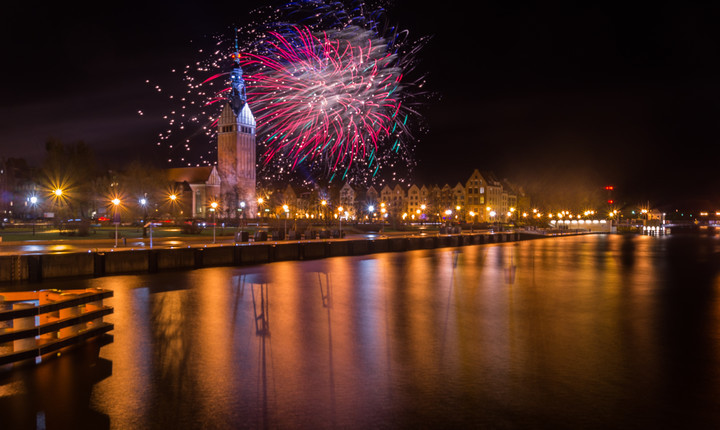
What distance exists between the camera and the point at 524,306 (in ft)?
49.8

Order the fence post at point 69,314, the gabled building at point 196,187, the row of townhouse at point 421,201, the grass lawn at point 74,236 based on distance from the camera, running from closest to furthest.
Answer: the fence post at point 69,314 → the grass lawn at point 74,236 → the row of townhouse at point 421,201 → the gabled building at point 196,187

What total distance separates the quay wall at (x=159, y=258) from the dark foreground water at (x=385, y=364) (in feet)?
21.9

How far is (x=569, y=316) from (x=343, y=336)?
6.59 meters

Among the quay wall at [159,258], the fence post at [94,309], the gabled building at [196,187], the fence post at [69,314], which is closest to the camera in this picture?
the fence post at [69,314]

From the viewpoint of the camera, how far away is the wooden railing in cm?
880

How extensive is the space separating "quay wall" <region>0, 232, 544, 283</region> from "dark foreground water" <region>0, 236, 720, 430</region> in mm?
6684

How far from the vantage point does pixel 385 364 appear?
8.68 metres

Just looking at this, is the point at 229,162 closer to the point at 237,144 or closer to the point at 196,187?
the point at 237,144

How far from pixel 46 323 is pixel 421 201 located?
436 ft

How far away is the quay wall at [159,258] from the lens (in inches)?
823

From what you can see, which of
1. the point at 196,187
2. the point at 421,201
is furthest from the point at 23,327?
the point at 196,187

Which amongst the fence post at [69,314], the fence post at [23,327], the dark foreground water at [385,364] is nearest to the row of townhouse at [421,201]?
the dark foreground water at [385,364]

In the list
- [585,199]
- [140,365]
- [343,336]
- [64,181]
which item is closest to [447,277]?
[343,336]

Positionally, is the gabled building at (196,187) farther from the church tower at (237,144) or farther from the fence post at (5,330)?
the fence post at (5,330)
